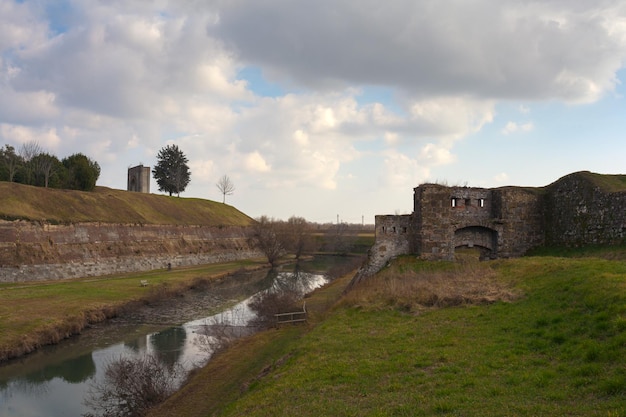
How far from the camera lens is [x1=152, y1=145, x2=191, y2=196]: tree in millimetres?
86688

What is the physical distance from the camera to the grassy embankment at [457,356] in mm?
7688

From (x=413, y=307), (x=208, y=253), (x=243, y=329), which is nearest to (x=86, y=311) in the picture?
(x=243, y=329)

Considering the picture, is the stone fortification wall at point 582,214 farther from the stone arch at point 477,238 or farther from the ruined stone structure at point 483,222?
the stone arch at point 477,238

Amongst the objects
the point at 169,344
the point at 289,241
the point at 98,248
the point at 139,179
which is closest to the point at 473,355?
the point at 169,344

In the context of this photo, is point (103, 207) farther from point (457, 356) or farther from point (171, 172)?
point (457, 356)

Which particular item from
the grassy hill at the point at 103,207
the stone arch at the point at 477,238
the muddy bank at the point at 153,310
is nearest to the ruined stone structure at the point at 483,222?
the stone arch at the point at 477,238

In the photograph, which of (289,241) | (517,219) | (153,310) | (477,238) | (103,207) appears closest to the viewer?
(517,219)

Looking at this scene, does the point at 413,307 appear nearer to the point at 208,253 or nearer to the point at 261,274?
the point at 261,274

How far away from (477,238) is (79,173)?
56777 mm

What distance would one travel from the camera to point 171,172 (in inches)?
3413

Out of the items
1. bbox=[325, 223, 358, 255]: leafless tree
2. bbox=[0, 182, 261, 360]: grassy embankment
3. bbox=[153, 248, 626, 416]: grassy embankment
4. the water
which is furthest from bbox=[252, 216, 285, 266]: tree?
bbox=[153, 248, 626, 416]: grassy embankment

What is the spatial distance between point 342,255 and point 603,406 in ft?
236

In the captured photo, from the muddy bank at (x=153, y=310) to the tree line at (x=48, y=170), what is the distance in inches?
1168

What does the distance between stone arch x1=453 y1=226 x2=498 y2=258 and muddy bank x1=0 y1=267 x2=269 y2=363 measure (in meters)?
17.7
